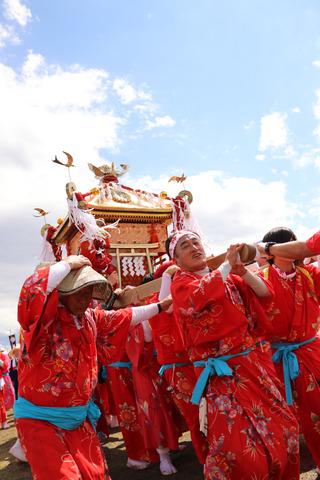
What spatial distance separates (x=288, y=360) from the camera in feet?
11.0

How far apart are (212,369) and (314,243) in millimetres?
1045

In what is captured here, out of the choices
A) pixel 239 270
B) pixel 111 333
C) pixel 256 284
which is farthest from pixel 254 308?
pixel 111 333

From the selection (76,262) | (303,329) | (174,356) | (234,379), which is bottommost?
(234,379)

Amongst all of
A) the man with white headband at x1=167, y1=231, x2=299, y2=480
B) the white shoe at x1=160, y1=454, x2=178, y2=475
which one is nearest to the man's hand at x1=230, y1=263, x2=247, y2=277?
the man with white headband at x1=167, y1=231, x2=299, y2=480

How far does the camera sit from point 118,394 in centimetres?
488

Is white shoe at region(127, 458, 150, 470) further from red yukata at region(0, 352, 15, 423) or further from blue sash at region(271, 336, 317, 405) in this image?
red yukata at region(0, 352, 15, 423)

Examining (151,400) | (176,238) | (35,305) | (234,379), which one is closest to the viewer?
(35,305)

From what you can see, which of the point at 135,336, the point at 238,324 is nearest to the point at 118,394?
the point at 135,336

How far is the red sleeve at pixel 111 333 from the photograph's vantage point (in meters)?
3.00

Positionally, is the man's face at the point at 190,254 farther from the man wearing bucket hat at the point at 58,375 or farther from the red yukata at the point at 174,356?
the red yukata at the point at 174,356

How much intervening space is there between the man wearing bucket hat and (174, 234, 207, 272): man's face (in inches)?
28.5

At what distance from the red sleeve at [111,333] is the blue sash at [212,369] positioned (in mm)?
580

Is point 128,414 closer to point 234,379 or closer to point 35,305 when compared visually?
point 234,379

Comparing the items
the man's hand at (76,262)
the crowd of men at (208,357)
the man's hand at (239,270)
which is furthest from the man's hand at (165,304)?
the man's hand at (76,262)
